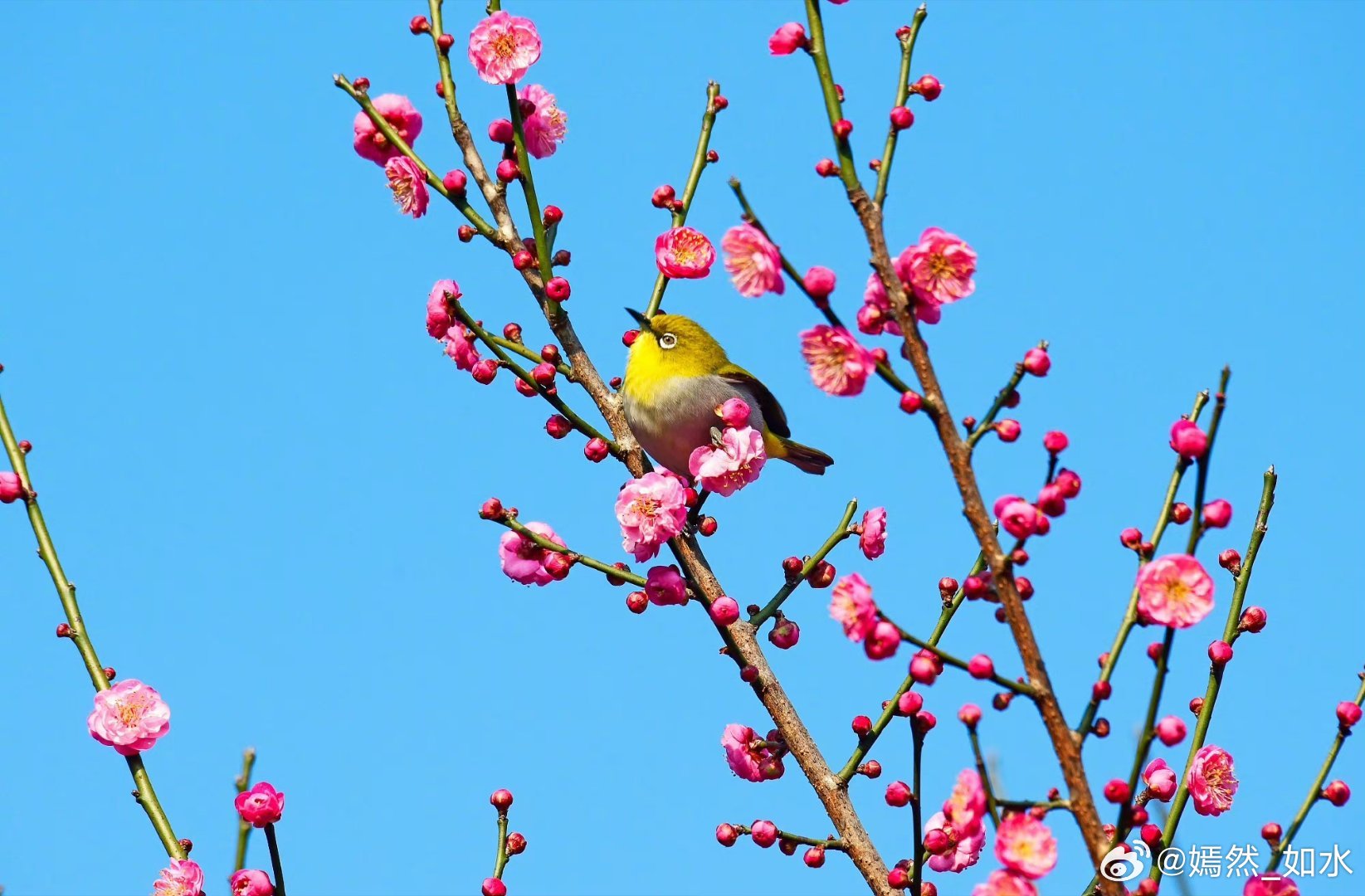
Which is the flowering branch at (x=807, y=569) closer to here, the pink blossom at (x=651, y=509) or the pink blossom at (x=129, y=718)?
the pink blossom at (x=651, y=509)

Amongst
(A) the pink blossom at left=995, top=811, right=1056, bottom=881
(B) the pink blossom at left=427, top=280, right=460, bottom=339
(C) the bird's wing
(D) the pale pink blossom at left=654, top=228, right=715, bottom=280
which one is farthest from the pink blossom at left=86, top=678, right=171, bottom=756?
(A) the pink blossom at left=995, top=811, right=1056, bottom=881

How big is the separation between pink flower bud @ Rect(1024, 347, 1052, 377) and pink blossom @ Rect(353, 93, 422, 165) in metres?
2.61

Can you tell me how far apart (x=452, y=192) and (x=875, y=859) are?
244 cm

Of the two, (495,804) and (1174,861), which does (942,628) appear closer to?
(1174,861)

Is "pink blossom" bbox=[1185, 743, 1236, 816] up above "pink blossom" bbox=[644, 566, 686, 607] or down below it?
below

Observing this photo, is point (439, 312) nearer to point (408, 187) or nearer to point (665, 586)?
point (408, 187)

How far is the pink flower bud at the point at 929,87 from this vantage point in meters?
3.45

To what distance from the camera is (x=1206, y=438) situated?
9.04ft

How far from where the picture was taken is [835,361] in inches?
116

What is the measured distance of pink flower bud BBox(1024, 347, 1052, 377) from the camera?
2.97 m

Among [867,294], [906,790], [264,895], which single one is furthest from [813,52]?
[264,895]

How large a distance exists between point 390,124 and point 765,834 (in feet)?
8.87

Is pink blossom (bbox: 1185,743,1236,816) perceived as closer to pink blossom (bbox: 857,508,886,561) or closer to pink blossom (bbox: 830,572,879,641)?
pink blossom (bbox: 857,508,886,561)

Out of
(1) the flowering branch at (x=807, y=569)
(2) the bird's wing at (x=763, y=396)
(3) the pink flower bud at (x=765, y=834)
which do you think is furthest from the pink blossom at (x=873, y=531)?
(2) the bird's wing at (x=763, y=396)
